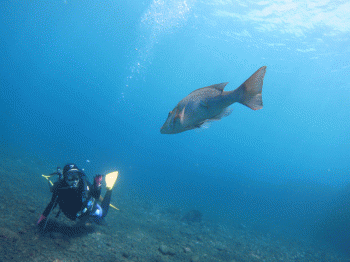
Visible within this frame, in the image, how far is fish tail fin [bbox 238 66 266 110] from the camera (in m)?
1.17

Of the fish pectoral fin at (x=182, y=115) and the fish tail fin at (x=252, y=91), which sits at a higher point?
the fish tail fin at (x=252, y=91)

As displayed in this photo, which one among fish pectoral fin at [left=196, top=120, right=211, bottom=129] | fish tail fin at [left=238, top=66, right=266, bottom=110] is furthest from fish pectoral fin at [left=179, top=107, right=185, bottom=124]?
fish tail fin at [left=238, top=66, right=266, bottom=110]

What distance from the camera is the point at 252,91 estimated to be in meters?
1.21

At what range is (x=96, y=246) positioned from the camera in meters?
4.96

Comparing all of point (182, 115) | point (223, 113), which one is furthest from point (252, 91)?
point (182, 115)

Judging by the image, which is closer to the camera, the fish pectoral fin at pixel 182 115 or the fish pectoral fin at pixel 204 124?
the fish pectoral fin at pixel 182 115

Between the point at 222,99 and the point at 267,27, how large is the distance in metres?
31.1

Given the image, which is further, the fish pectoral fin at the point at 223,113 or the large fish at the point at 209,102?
the fish pectoral fin at the point at 223,113

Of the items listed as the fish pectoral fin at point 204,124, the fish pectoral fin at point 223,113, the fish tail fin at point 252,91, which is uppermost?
the fish tail fin at point 252,91

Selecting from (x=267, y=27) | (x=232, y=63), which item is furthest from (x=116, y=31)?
(x=267, y=27)

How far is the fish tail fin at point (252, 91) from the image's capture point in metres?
1.17

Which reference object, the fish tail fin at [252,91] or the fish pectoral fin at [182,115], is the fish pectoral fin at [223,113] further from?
the fish pectoral fin at [182,115]

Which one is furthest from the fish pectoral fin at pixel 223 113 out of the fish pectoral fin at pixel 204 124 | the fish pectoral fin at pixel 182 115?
the fish pectoral fin at pixel 182 115

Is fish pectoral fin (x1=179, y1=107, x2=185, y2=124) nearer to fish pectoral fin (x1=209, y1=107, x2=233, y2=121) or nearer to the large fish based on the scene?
the large fish
